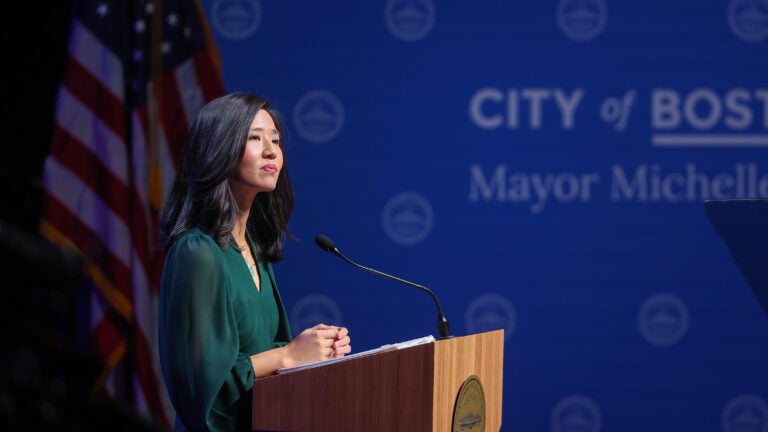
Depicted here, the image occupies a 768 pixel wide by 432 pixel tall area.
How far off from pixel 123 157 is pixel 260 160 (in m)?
1.75

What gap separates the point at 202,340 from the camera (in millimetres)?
2277

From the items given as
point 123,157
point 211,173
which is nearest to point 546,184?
point 123,157

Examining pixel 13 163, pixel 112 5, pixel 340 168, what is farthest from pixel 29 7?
pixel 340 168

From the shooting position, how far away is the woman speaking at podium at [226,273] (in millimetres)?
2291

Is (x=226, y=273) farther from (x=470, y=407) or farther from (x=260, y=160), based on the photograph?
(x=470, y=407)

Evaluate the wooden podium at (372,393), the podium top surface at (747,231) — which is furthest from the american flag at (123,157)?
the podium top surface at (747,231)

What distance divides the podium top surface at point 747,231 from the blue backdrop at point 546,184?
Answer: 85.8 inches

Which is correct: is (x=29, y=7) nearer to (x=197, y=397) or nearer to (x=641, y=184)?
(x=197, y=397)

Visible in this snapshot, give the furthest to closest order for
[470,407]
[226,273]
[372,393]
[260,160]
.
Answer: [260,160], [226,273], [470,407], [372,393]

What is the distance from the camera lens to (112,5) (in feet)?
13.7

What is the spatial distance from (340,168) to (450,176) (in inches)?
20.5

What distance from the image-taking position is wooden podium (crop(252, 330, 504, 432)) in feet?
6.73

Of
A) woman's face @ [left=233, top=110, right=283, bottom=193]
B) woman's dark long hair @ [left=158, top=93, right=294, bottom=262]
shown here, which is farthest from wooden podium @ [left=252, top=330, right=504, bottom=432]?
woman's face @ [left=233, top=110, right=283, bottom=193]

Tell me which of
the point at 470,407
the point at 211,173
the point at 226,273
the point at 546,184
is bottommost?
the point at 470,407
